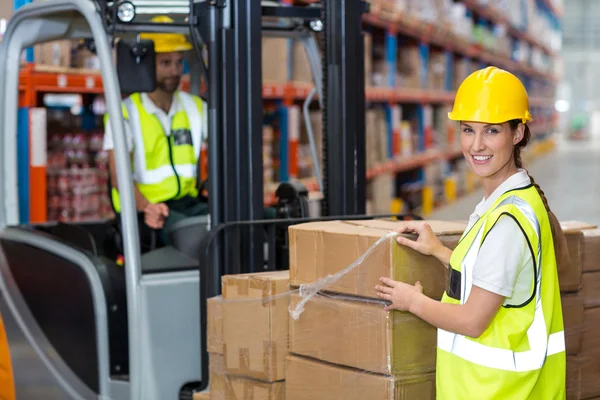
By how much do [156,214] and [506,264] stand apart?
1876 mm

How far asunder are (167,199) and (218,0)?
2.96 ft

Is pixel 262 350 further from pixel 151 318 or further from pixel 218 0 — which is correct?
pixel 218 0

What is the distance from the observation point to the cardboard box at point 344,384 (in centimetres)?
263

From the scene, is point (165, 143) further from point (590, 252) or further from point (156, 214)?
point (590, 252)

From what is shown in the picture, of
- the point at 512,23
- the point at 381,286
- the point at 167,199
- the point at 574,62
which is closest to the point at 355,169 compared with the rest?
the point at 167,199

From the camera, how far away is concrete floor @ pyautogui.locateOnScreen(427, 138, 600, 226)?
40.3 ft

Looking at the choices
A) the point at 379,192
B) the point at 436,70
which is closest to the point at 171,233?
the point at 379,192

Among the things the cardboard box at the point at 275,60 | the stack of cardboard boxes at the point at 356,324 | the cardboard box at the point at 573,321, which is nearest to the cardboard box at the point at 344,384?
the stack of cardboard boxes at the point at 356,324

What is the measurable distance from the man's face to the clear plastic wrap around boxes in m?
1.20

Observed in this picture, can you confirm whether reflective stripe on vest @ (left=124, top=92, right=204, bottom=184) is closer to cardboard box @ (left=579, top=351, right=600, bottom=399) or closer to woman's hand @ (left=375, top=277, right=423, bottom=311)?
woman's hand @ (left=375, top=277, right=423, bottom=311)

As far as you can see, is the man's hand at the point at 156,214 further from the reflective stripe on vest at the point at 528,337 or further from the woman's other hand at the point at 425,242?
the reflective stripe on vest at the point at 528,337

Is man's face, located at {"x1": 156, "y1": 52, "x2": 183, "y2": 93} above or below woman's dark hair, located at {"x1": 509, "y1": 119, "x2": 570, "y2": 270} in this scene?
above

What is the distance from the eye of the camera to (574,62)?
45.1 m

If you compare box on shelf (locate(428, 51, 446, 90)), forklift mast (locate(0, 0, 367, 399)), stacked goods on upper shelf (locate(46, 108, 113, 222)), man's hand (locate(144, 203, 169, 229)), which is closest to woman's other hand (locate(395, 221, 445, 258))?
forklift mast (locate(0, 0, 367, 399))
